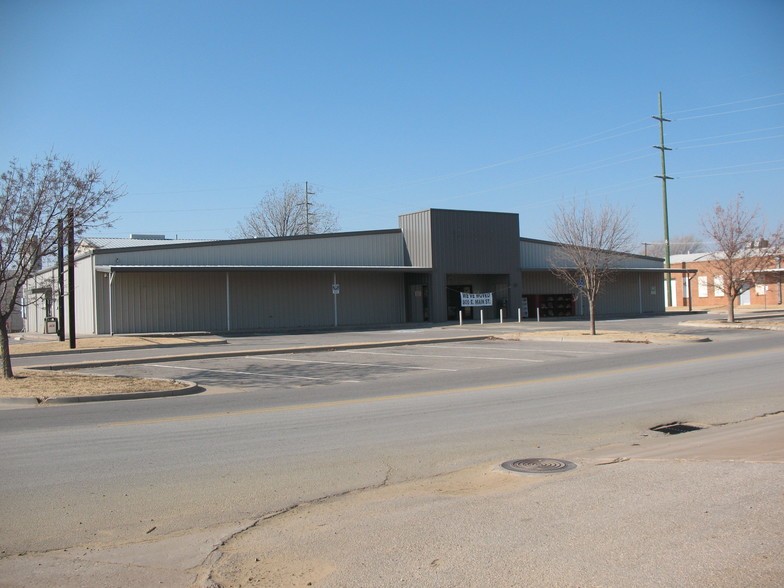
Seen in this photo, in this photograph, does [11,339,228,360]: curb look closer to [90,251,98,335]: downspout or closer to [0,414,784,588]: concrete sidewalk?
[90,251,98,335]: downspout

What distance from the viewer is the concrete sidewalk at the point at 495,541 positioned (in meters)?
4.30

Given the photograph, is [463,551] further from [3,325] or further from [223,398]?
[3,325]

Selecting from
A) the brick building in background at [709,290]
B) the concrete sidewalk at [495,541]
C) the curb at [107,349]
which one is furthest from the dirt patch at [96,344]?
the brick building in background at [709,290]

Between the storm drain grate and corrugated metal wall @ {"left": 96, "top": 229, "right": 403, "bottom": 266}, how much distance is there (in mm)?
28610

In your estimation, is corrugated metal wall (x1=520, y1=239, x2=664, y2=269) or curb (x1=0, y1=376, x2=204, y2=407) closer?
curb (x1=0, y1=376, x2=204, y2=407)

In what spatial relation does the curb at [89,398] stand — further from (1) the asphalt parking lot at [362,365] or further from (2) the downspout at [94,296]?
(2) the downspout at [94,296]

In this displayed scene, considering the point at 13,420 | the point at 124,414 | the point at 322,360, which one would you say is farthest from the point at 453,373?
the point at 13,420

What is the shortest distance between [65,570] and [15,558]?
528 mm

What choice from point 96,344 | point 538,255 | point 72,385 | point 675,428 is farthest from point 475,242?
point 675,428

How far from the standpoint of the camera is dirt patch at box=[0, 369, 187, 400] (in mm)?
13695

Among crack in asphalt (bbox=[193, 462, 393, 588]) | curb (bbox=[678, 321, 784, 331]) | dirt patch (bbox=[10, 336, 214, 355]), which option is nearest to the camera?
crack in asphalt (bbox=[193, 462, 393, 588])

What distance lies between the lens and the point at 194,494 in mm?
6465

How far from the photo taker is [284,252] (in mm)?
37562

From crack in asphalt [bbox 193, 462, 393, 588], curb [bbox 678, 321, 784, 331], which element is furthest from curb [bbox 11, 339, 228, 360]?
curb [bbox 678, 321, 784, 331]
